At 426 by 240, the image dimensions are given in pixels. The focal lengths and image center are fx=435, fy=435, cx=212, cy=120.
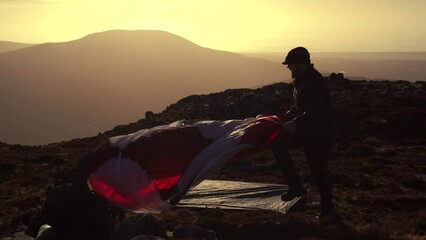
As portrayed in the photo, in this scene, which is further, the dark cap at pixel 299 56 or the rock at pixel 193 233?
the dark cap at pixel 299 56

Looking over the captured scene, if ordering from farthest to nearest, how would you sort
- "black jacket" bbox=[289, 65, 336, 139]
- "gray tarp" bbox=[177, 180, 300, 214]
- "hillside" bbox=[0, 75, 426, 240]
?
"gray tarp" bbox=[177, 180, 300, 214] → "hillside" bbox=[0, 75, 426, 240] → "black jacket" bbox=[289, 65, 336, 139]

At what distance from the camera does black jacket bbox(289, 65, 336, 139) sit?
27.0 ft

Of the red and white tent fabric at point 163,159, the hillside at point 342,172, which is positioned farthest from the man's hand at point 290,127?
the hillside at point 342,172

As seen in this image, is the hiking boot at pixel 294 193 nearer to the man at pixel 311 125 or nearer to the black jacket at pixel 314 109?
the man at pixel 311 125

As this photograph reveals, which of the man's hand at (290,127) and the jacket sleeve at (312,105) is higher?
the jacket sleeve at (312,105)

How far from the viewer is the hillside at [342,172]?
8352 millimetres

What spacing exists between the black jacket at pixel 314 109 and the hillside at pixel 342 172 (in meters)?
1.72

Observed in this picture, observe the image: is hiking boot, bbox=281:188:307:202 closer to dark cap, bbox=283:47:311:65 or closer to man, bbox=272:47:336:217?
man, bbox=272:47:336:217

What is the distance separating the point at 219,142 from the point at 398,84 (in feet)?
113

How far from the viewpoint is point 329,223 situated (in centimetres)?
827

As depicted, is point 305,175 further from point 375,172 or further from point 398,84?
point 398,84

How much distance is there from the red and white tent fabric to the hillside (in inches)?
51.8

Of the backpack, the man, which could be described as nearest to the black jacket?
the man

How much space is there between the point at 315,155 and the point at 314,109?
93cm
